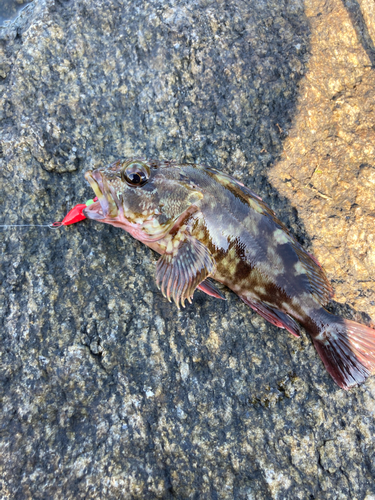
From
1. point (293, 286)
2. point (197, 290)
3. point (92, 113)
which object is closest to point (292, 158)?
point (293, 286)

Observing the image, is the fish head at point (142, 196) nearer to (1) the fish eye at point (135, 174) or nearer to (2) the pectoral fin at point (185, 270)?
(1) the fish eye at point (135, 174)

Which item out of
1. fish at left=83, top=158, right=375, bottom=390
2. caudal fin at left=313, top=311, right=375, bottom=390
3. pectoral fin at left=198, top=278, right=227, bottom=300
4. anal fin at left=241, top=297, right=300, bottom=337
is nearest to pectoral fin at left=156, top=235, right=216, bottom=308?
fish at left=83, top=158, right=375, bottom=390

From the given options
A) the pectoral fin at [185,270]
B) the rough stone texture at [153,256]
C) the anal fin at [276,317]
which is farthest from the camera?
the anal fin at [276,317]

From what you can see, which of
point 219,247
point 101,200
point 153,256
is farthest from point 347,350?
point 101,200

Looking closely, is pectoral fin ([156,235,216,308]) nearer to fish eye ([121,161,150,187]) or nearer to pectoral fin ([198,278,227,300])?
pectoral fin ([198,278,227,300])

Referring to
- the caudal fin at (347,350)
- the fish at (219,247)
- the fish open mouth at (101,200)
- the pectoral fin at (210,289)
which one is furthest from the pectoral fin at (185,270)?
the caudal fin at (347,350)

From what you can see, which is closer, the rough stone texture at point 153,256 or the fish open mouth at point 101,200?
the rough stone texture at point 153,256
